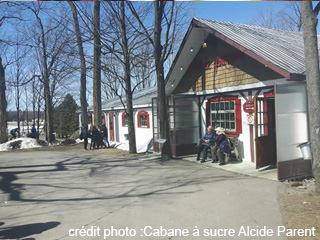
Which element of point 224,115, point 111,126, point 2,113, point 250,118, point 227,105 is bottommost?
point 111,126

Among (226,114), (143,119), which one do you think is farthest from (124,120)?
(226,114)

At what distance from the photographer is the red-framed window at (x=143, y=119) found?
16481mm

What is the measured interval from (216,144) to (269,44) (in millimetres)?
3819

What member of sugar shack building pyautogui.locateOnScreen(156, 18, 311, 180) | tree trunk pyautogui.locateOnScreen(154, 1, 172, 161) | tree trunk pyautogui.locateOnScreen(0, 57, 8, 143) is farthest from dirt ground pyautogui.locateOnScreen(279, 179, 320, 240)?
tree trunk pyautogui.locateOnScreen(0, 57, 8, 143)

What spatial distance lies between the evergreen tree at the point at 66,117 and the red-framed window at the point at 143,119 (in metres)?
18.0

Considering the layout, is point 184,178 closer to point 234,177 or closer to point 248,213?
point 234,177

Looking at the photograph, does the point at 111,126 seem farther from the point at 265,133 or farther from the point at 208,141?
the point at 265,133

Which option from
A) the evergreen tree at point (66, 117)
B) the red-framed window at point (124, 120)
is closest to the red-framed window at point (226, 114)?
the red-framed window at point (124, 120)

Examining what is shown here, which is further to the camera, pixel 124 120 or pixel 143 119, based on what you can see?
pixel 124 120

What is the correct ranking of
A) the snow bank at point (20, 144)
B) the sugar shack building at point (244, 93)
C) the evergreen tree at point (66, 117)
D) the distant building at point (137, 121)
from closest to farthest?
the sugar shack building at point (244, 93) → the distant building at point (137, 121) → the snow bank at point (20, 144) → the evergreen tree at point (66, 117)

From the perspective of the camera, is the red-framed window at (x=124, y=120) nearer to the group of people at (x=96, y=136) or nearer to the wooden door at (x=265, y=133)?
the group of people at (x=96, y=136)

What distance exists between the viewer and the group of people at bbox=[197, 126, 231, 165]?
9758 mm

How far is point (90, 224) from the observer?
486 centimetres

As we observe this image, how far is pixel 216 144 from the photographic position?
1011cm
